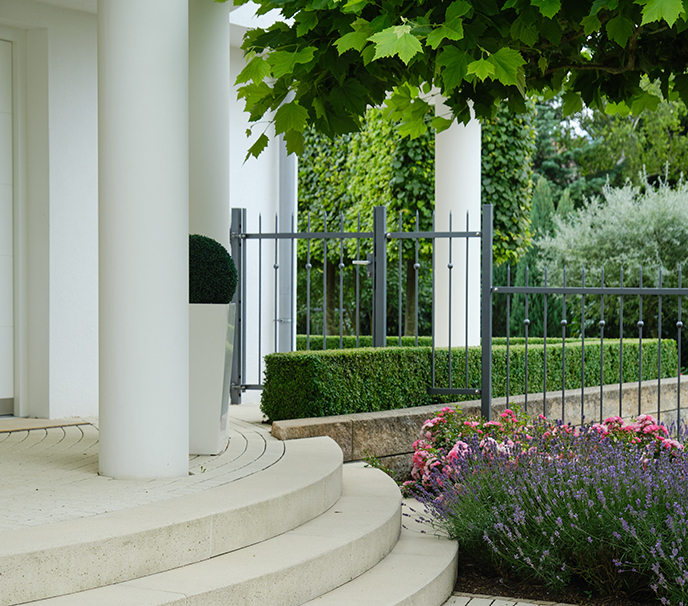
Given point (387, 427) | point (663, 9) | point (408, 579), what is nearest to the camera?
point (663, 9)

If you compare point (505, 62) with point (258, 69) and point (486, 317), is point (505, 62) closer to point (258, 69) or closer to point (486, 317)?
point (258, 69)

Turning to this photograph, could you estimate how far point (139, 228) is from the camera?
3.96m

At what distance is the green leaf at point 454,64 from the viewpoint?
3.01 meters

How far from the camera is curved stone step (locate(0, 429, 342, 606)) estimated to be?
276 centimetres

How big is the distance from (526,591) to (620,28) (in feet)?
9.03

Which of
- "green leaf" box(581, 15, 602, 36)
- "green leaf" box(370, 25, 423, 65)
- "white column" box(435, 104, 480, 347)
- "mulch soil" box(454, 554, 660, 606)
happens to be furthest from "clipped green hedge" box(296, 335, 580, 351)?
"green leaf" box(370, 25, 423, 65)

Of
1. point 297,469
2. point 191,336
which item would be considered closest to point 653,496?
point 297,469

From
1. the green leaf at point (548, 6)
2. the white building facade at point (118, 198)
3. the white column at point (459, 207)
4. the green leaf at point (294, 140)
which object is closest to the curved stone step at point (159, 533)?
the white building facade at point (118, 198)

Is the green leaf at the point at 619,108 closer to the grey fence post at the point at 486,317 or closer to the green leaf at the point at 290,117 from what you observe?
the green leaf at the point at 290,117

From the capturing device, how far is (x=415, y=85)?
163 inches

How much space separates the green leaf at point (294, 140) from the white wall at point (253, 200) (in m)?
4.31

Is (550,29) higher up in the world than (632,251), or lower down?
higher up

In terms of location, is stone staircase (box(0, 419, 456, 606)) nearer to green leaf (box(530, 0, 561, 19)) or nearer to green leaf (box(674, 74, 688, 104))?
green leaf (box(530, 0, 561, 19))

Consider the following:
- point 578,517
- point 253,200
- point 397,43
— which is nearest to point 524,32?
point 397,43
